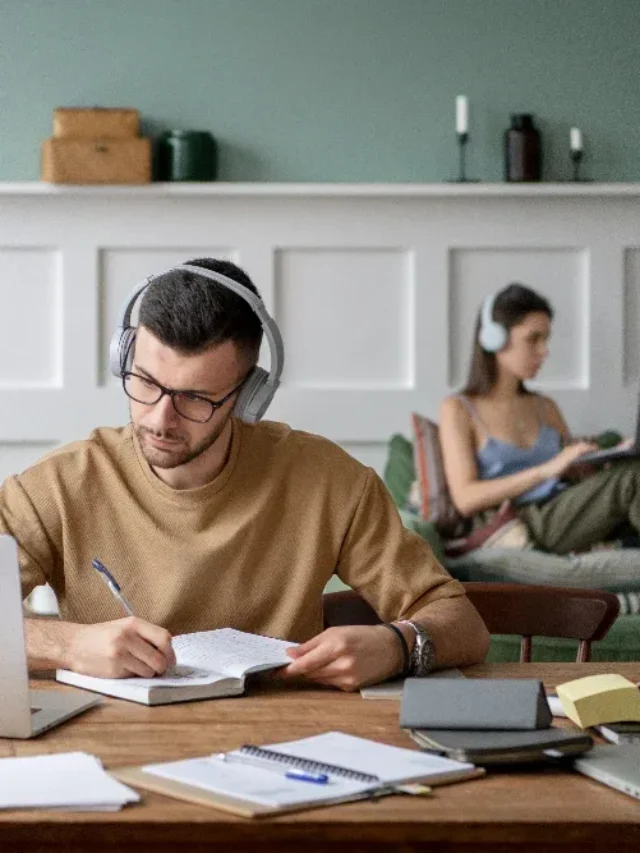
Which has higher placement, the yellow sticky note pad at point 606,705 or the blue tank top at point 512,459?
the blue tank top at point 512,459

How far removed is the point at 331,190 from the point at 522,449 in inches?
42.8

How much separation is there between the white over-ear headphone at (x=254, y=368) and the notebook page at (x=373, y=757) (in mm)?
652

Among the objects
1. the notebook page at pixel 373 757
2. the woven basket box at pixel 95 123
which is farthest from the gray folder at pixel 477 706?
the woven basket box at pixel 95 123

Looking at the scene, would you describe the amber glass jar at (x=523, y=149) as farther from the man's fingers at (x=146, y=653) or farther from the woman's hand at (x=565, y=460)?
the man's fingers at (x=146, y=653)

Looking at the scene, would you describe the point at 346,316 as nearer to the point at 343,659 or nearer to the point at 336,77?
the point at 336,77

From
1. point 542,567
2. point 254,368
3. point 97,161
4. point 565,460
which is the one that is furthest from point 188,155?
point 254,368

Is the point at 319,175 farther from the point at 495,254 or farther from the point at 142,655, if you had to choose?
the point at 142,655

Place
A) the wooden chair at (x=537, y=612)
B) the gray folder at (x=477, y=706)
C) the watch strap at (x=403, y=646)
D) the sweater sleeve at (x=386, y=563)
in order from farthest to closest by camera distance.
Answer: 1. the wooden chair at (x=537, y=612)
2. the sweater sleeve at (x=386, y=563)
3. the watch strap at (x=403, y=646)
4. the gray folder at (x=477, y=706)

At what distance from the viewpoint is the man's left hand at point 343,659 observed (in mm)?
1678

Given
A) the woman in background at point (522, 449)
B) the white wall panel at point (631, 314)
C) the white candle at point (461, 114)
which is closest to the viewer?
the woman in background at point (522, 449)

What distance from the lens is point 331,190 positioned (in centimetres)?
462
